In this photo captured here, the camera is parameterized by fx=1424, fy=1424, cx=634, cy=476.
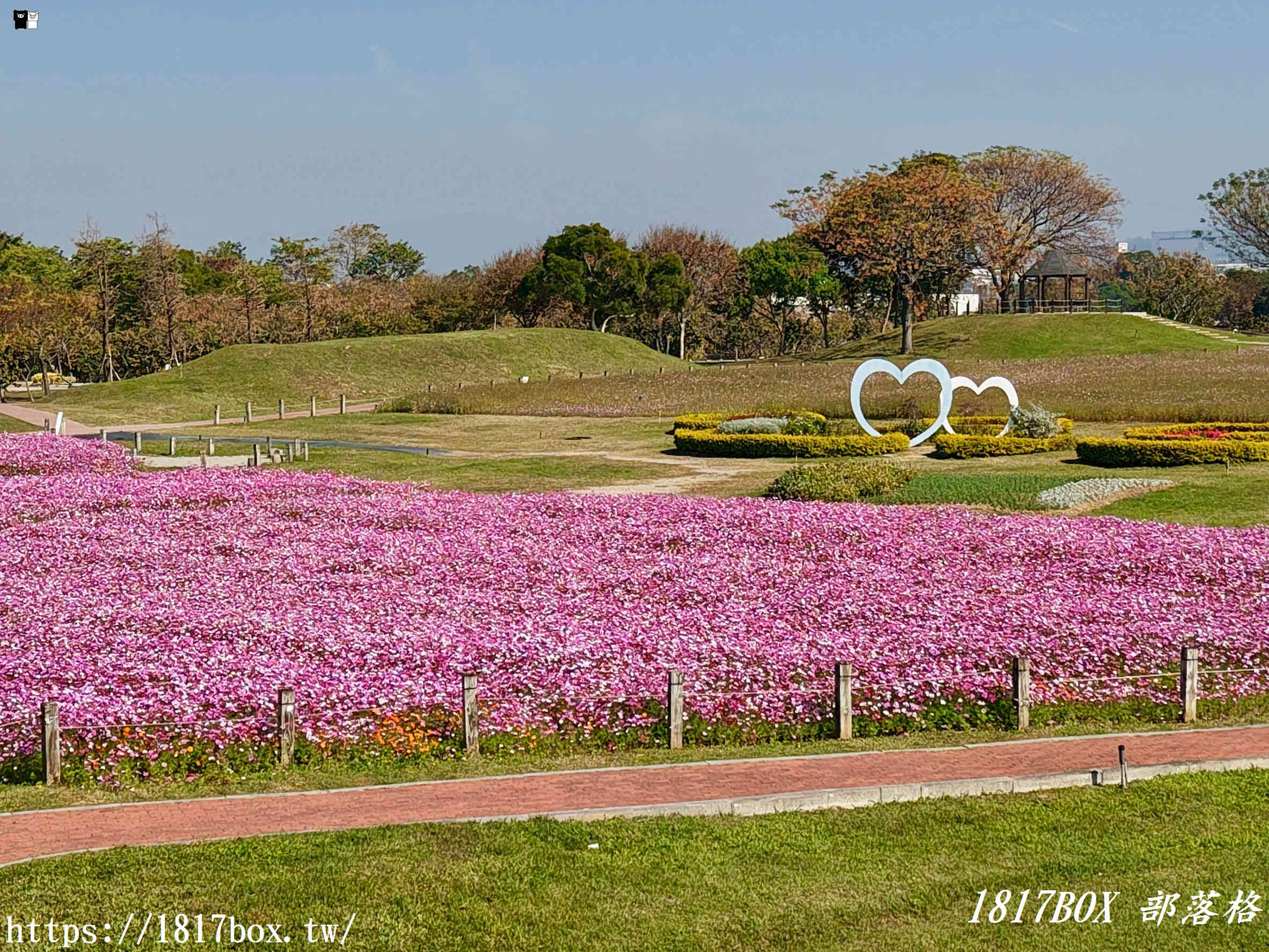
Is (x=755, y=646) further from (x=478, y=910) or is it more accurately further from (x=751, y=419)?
(x=751, y=419)

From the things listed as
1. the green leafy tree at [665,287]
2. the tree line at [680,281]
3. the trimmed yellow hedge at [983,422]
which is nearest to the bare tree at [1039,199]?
the tree line at [680,281]

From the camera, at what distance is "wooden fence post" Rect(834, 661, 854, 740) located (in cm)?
1324

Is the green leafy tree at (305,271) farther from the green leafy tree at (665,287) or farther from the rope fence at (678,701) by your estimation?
the rope fence at (678,701)

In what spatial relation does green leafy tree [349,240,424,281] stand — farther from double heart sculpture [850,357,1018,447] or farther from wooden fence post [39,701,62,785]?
wooden fence post [39,701,62,785]

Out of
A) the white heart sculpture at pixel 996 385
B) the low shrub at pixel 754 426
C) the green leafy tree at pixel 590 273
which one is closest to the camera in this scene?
the white heart sculpture at pixel 996 385

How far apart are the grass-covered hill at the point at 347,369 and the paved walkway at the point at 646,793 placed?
48821 mm

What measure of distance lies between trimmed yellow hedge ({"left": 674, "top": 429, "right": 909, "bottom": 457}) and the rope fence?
23.7 metres

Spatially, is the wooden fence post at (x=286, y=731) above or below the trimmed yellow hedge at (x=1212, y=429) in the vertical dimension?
below

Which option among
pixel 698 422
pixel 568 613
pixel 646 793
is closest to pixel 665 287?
pixel 698 422

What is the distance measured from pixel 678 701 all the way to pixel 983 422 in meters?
31.1

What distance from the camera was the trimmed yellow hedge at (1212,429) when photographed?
3647cm

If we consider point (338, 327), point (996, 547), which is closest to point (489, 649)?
point (996, 547)

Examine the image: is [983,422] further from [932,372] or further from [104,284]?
[104,284]

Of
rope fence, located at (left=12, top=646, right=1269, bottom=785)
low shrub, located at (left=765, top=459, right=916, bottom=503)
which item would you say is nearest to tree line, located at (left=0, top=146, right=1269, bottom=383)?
low shrub, located at (left=765, top=459, right=916, bottom=503)
